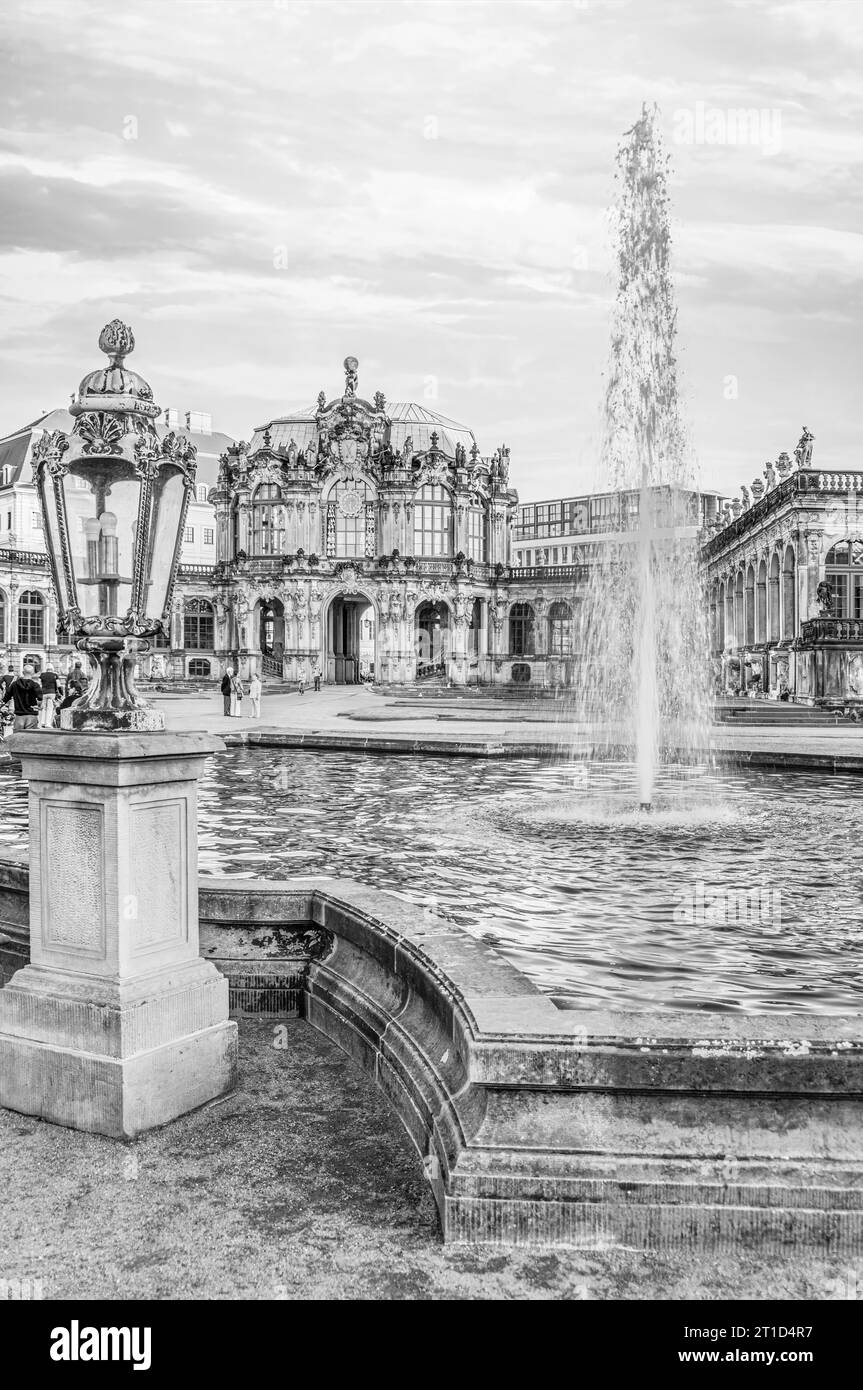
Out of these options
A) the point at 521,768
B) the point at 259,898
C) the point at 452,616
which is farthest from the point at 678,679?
the point at 452,616

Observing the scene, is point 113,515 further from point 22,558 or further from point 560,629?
point 560,629

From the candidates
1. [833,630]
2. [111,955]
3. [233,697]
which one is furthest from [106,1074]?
[833,630]

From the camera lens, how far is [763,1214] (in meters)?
3.24

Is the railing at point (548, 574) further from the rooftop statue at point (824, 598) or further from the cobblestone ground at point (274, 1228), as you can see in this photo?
the cobblestone ground at point (274, 1228)

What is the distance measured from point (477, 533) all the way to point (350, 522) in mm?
8653

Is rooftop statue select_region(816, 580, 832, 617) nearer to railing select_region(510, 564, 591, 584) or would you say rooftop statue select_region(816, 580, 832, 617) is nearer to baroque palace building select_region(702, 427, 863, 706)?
baroque palace building select_region(702, 427, 863, 706)

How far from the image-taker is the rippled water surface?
5.31m

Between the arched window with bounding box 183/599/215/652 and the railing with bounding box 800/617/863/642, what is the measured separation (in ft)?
143

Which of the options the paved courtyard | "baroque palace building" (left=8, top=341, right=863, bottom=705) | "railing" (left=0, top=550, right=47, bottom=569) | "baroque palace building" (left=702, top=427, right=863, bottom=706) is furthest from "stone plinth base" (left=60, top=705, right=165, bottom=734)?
"railing" (left=0, top=550, right=47, bottom=569)

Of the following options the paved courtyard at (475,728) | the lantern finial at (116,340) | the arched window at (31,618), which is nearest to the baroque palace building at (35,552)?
the arched window at (31,618)

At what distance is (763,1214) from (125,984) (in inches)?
94.2

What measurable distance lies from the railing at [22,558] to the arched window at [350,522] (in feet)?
55.9

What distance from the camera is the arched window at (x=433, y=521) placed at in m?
70.4
